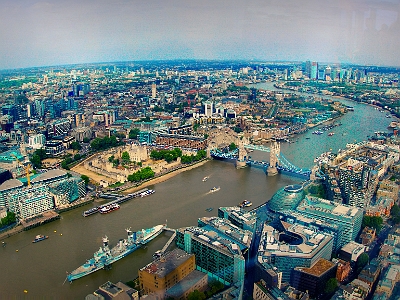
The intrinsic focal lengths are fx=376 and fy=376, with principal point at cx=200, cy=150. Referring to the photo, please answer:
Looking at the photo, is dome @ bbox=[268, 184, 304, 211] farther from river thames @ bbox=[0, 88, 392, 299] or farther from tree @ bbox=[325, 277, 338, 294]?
tree @ bbox=[325, 277, 338, 294]

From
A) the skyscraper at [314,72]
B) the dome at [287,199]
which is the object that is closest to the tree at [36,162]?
the dome at [287,199]

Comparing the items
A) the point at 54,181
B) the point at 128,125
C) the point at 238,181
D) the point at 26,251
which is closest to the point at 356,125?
the point at 238,181

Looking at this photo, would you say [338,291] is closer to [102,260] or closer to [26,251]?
[102,260]

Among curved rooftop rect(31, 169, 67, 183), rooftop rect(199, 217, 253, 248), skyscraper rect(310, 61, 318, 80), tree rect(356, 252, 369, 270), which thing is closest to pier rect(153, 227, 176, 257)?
rooftop rect(199, 217, 253, 248)

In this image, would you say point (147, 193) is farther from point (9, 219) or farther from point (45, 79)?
point (45, 79)

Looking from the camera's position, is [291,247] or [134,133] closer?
[291,247]

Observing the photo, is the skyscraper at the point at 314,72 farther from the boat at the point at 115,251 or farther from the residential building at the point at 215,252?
the residential building at the point at 215,252

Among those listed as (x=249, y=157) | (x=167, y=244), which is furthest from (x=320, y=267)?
(x=249, y=157)
